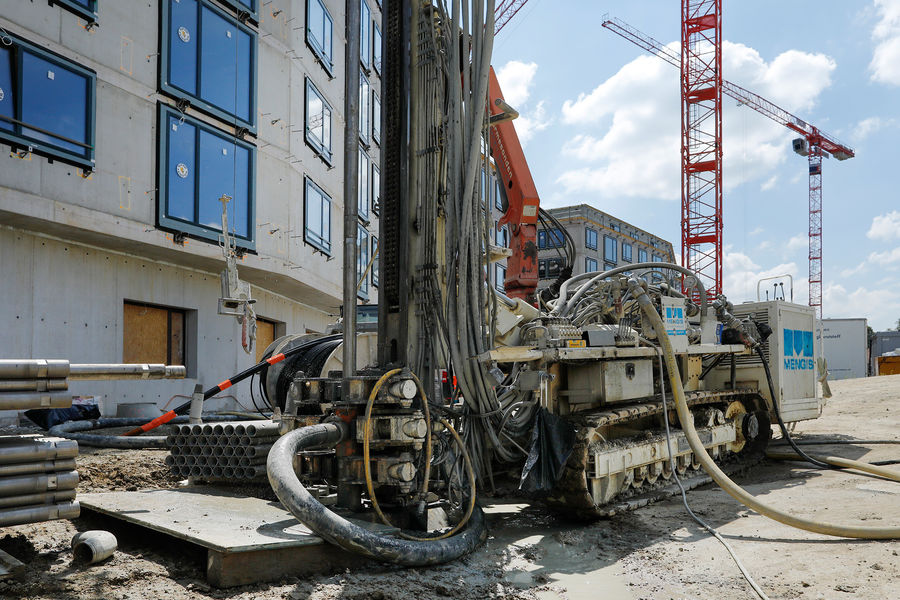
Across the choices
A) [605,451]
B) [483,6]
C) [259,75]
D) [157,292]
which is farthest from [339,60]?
[605,451]

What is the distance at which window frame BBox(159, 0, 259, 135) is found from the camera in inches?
535

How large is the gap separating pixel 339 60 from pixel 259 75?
219 inches

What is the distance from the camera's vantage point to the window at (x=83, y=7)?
11.7 meters

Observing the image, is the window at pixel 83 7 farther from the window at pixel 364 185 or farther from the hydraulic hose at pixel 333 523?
the hydraulic hose at pixel 333 523

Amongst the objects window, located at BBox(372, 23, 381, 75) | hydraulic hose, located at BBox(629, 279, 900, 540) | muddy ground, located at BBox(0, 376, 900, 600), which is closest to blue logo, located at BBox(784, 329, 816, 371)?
muddy ground, located at BBox(0, 376, 900, 600)

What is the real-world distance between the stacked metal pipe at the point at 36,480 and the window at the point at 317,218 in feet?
45.9

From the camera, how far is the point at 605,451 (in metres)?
6.28

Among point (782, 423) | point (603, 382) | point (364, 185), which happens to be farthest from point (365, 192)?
point (603, 382)

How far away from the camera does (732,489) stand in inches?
232

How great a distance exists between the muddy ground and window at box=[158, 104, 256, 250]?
742 centimetres

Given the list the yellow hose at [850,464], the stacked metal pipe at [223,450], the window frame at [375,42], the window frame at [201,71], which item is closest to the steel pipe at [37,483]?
the stacked metal pipe at [223,450]

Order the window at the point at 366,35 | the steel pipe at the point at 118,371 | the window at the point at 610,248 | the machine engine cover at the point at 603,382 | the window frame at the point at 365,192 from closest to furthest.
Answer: the steel pipe at the point at 118,371, the machine engine cover at the point at 603,382, the window frame at the point at 365,192, the window at the point at 366,35, the window at the point at 610,248

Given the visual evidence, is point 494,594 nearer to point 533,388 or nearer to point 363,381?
point 363,381

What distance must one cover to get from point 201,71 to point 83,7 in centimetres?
269
